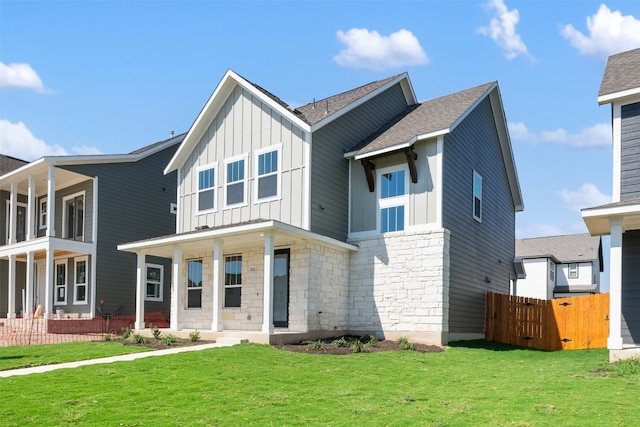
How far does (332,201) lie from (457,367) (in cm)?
693

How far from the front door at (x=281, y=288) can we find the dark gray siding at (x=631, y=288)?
862 centimetres

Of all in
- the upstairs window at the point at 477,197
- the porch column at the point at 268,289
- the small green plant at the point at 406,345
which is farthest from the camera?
the upstairs window at the point at 477,197

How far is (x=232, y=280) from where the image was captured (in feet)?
59.7

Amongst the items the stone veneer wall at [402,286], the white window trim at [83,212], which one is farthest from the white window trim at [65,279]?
the stone veneer wall at [402,286]

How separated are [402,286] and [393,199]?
8.57ft

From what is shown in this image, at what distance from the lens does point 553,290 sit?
45688 millimetres

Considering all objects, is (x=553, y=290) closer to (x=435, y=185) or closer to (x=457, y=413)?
(x=435, y=185)

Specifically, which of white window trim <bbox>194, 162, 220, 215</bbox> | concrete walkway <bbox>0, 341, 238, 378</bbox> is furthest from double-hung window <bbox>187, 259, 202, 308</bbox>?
concrete walkway <bbox>0, 341, 238, 378</bbox>

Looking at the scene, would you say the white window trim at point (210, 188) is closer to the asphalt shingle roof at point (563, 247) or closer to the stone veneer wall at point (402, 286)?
the stone veneer wall at point (402, 286)

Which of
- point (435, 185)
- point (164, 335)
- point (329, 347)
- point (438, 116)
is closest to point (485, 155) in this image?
point (438, 116)

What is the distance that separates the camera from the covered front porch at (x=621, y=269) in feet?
39.3

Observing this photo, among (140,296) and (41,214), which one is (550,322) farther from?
(41,214)

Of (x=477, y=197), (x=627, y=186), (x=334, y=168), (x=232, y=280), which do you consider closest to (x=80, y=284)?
(x=232, y=280)

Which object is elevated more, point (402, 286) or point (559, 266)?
point (402, 286)
